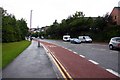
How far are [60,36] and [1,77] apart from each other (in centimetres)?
9808

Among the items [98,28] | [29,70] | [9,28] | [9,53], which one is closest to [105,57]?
[29,70]

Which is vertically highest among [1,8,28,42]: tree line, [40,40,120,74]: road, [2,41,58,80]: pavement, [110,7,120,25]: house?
[110,7,120,25]: house

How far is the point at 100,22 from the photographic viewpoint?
196 ft

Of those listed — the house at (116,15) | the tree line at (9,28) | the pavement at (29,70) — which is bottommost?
the pavement at (29,70)

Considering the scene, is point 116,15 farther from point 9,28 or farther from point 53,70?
point 53,70

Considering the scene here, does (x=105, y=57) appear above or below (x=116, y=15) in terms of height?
below

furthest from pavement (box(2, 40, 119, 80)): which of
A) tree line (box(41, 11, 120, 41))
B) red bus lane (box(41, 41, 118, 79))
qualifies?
tree line (box(41, 11, 120, 41))

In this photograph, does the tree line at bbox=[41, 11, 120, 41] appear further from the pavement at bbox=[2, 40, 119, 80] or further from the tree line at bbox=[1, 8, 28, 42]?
the pavement at bbox=[2, 40, 119, 80]

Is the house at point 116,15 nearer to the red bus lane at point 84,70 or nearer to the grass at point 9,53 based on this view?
the grass at point 9,53

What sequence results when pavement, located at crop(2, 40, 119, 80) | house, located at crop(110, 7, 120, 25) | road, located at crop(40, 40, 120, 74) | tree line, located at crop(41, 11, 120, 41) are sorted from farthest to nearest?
house, located at crop(110, 7, 120, 25) → tree line, located at crop(41, 11, 120, 41) → road, located at crop(40, 40, 120, 74) → pavement, located at crop(2, 40, 119, 80)

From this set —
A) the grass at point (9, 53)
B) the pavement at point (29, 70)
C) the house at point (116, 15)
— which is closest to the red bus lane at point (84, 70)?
the pavement at point (29, 70)

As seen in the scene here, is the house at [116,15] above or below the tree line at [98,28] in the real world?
above

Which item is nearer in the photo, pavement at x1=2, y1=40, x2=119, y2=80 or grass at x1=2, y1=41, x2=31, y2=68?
pavement at x1=2, y1=40, x2=119, y2=80

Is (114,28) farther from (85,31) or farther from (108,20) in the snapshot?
(85,31)
